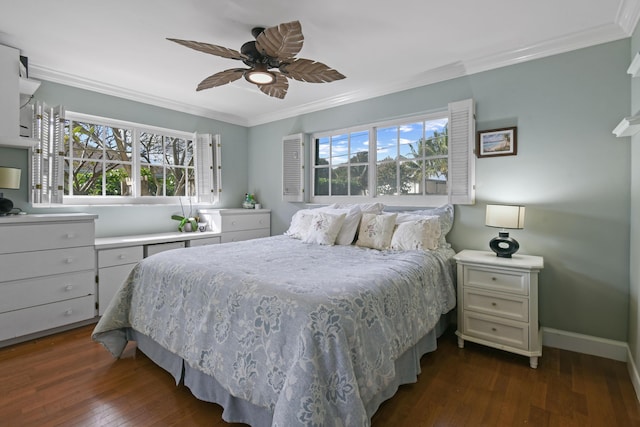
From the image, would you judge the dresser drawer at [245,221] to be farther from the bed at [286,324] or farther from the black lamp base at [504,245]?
the black lamp base at [504,245]

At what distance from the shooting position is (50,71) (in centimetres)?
295

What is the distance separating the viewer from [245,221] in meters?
4.26

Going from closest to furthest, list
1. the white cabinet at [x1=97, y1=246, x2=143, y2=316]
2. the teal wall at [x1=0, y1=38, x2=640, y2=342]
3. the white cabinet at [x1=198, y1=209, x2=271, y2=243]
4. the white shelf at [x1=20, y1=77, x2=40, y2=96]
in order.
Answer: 1. the teal wall at [x1=0, y1=38, x2=640, y2=342]
2. the white shelf at [x1=20, y1=77, x2=40, y2=96]
3. the white cabinet at [x1=97, y1=246, x2=143, y2=316]
4. the white cabinet at [x1=198, y1=209, x2=271, y2=243]

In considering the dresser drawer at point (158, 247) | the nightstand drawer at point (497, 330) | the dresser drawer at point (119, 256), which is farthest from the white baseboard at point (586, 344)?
the dresser drawer at point (119, 256)

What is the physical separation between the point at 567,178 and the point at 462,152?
0.80 meters

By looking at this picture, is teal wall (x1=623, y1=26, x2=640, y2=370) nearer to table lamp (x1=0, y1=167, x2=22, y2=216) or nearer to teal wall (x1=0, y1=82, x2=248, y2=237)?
teal wall (x1=0, y1=82, x2=248, y2=237)

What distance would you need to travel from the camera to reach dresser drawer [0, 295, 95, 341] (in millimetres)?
2457

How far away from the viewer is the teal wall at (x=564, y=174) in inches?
87.7

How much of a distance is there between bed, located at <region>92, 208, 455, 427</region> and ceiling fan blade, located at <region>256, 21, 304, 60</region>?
1371mm

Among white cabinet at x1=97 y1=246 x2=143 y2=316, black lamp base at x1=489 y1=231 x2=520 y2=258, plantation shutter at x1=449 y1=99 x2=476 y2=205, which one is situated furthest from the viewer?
white cabinet at x1=97 y1=246 x2=143 y2=316

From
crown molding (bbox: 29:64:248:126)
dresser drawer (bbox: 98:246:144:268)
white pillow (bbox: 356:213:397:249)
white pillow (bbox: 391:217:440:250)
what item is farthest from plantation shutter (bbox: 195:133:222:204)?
white pillow (bbox: 391:217:440:250)

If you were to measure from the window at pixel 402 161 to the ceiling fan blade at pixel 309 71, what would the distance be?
128 cm

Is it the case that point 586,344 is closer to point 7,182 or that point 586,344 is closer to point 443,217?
point 443,217

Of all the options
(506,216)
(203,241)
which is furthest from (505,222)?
(203,241)
